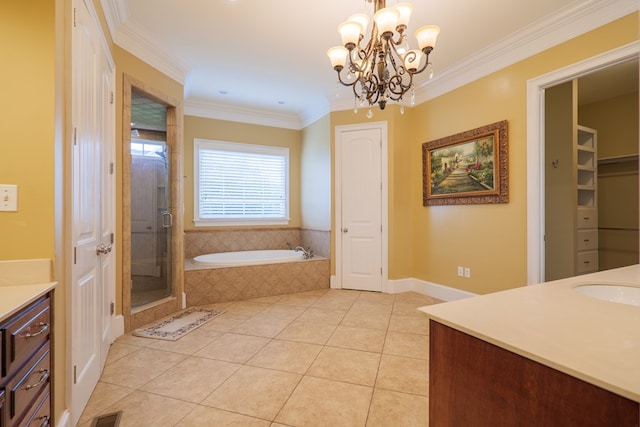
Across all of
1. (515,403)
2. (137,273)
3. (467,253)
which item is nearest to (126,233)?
(137,273)

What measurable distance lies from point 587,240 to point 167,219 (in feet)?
16.7

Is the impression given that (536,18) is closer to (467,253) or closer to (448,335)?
(467,253)

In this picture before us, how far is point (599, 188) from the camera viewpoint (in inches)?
171

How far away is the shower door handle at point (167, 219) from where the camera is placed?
10.7 ft

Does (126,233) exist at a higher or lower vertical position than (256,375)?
higher

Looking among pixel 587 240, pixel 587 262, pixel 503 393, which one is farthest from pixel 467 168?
pixel 503 393

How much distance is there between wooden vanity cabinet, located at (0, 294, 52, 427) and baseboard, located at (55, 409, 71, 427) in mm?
97

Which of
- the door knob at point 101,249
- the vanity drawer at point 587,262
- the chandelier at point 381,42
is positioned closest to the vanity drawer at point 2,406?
the door knob at point 101,249

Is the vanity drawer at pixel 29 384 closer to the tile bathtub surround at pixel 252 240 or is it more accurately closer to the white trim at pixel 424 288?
the tile bathtub surround at pixel 252 240

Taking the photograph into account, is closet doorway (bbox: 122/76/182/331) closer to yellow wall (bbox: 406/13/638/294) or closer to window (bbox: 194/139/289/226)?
window (bbox: 194/139/289/226)

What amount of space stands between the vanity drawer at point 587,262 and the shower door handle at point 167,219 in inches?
185

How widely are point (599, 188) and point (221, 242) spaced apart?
572cm

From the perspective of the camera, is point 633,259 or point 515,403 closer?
point 515,403

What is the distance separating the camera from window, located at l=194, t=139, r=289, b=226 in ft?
15.3
